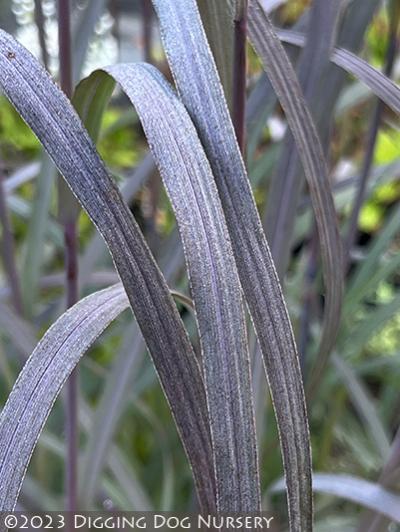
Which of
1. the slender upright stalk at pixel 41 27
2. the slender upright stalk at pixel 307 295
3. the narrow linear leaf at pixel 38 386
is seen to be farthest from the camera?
the slender upright stalk at pixel 307 295

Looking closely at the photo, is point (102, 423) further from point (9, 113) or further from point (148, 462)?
point (9, 113)

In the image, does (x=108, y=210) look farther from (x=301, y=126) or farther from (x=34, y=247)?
(x=34, y=247)

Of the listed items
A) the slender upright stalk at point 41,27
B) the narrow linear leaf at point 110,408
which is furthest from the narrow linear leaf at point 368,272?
the slender upright stalk at point 41,27

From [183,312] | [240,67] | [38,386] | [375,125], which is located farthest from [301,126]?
[183,312]

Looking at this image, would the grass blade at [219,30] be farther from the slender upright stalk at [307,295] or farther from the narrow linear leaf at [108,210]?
the slender upright stalk at [307,295]

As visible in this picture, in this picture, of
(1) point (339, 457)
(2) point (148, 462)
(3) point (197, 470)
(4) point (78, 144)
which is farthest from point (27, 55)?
(1) point (339, 457)

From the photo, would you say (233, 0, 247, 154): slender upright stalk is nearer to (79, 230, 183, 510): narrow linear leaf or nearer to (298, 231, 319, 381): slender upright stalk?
(79, 230, 183, 510): narrow linear leaf
